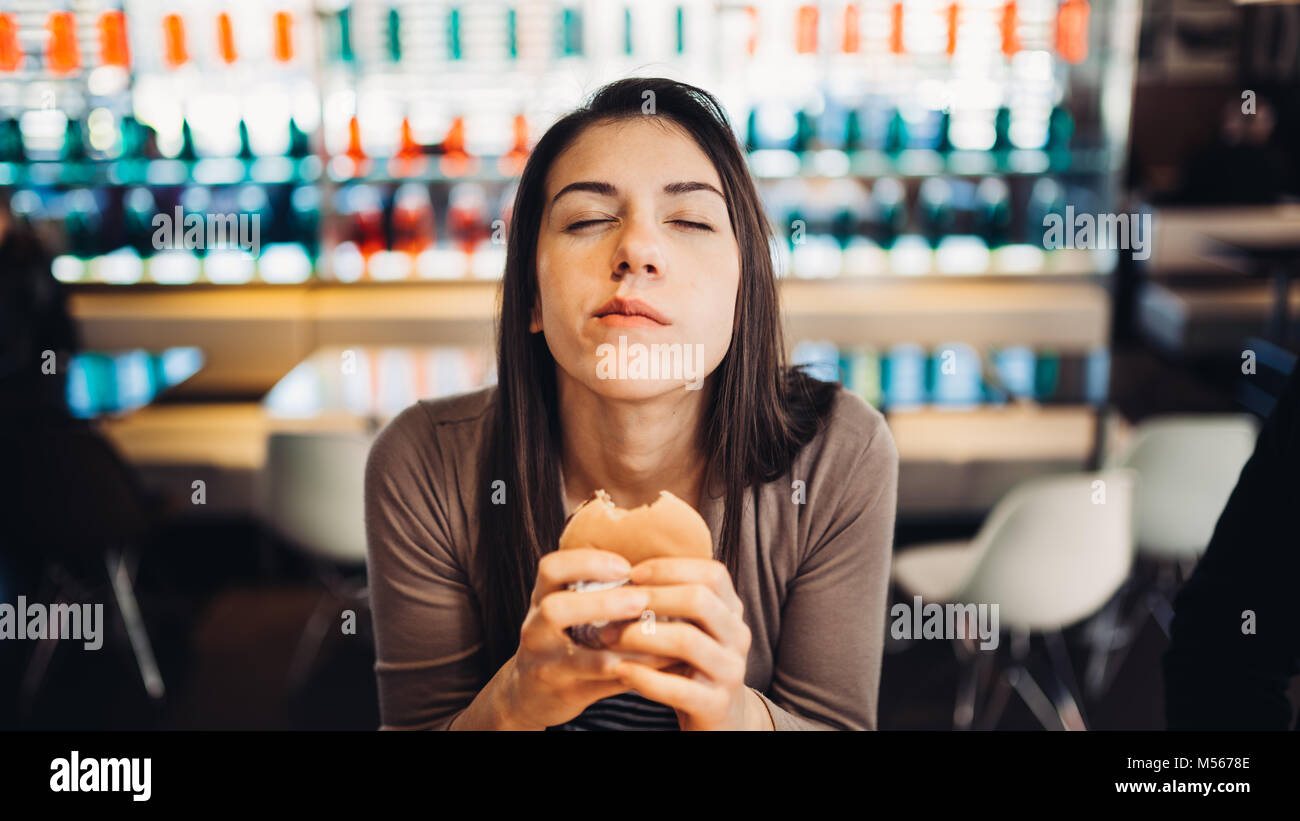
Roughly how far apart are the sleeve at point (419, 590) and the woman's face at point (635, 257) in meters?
0.21

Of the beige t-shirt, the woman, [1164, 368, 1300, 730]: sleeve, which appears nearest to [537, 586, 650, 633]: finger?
the woman

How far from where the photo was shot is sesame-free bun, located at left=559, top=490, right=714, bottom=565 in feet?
2.10

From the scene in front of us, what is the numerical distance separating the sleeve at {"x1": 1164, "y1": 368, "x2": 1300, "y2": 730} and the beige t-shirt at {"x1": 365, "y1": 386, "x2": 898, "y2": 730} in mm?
275

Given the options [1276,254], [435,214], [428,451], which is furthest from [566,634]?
[1276,254]

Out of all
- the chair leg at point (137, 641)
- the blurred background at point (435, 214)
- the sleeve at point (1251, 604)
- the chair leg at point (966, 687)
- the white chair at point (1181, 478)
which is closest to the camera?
the sleeve at point (1251, 604)

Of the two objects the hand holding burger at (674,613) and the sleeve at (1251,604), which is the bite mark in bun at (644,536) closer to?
the hand holding burger at (674,613)

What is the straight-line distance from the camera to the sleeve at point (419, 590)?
0.87 meters

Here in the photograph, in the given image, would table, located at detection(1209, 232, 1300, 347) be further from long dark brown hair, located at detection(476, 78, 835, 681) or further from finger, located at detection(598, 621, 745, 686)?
finger, located at detection(598, 621, 745, 686)

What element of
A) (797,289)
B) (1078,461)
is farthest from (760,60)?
(1078,461)

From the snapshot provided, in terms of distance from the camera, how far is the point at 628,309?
0.70 meters

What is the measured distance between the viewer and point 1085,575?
213cm

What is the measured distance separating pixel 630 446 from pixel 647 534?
0.19 metres

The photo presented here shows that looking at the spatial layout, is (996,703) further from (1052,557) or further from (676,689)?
(676,689)

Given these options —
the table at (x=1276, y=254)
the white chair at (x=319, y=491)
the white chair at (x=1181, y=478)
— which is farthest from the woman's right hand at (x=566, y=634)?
the table at (x=1276, y=254)
